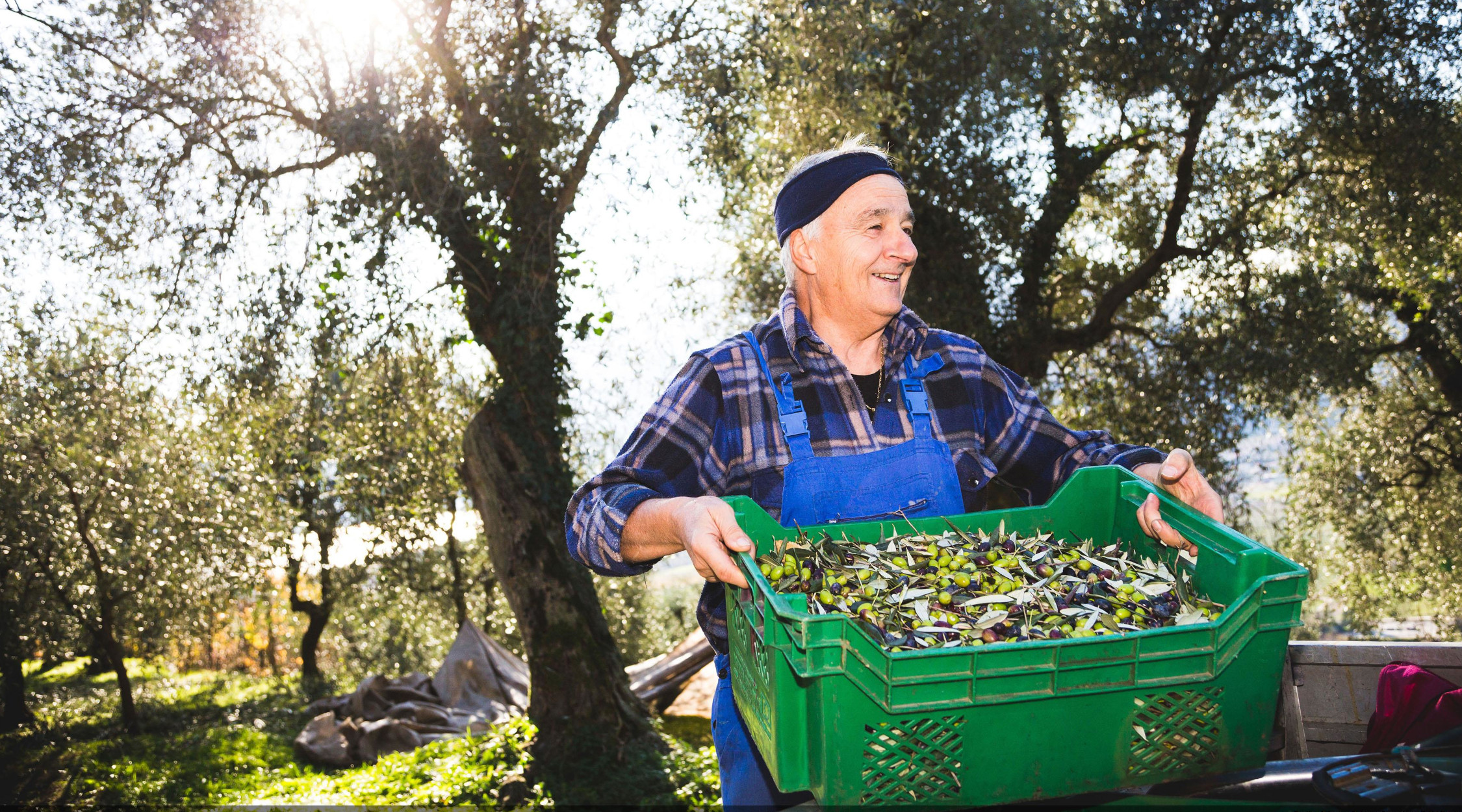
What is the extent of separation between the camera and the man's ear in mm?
2844

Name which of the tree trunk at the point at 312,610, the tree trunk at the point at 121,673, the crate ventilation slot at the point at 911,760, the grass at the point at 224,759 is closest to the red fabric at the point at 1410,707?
the crate ventilation slot at the point at 911,760

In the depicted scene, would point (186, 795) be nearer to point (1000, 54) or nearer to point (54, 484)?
point (54, 484)

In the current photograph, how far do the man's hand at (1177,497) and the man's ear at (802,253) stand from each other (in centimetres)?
115

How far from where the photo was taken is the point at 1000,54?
27.3 feet

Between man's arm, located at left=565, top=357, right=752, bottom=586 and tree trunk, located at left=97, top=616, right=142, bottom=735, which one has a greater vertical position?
man's arm, located at left=565, top=357, right=752, bottom=586

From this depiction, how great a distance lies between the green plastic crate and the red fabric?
80 cm

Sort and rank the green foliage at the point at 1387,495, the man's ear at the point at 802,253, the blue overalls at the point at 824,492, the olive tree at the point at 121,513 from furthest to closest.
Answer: the green foliage at the point at 1387,495 → the olive tree at the point at 121,513 → the man's ear at the point at 802,253 → the blue overalls at the point at 824,492

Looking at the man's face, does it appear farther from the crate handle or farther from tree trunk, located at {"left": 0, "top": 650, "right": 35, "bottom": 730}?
tree trunk, located at {"left": 0, "top": 650, "right": 35, "bottom": 730}

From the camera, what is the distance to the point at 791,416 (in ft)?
8.39

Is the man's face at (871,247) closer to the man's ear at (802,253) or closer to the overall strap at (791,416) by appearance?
the man's ear at (802,253)

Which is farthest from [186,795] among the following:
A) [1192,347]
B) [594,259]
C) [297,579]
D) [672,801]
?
[297,579]

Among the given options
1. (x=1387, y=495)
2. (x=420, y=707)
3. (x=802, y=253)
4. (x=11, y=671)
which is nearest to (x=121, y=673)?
(x=11, y=671)

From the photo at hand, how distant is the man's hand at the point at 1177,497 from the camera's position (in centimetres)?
215

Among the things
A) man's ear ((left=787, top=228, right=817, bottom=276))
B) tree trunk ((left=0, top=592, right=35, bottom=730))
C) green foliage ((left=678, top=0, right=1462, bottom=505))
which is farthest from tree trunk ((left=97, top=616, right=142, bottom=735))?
man's ear ((left=787, top=228, right=817, bottom=276))
